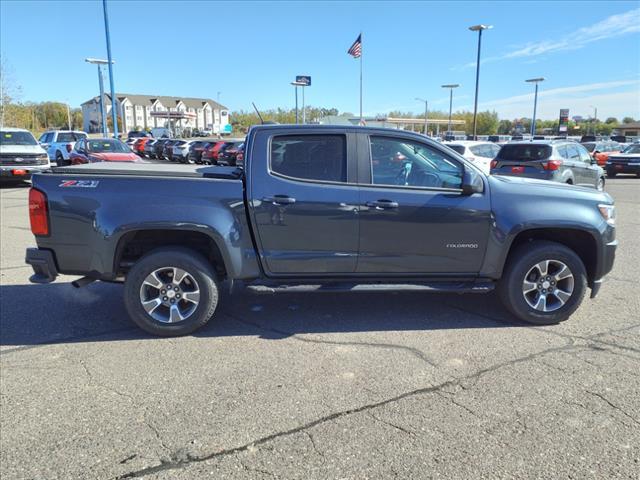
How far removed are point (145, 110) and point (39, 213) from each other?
132981mm

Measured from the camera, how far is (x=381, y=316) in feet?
16.3

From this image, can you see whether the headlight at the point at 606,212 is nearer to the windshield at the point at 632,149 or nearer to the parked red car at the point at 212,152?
the windshield at the point at 632,149

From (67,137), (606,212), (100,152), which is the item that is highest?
(67,137)

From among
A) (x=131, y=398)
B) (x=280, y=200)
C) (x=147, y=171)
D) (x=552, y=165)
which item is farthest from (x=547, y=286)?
(x=552, y=165)

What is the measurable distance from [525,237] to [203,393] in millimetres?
3339

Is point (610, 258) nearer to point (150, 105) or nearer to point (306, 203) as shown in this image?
point (306, 203)

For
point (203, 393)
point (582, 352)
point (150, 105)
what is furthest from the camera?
point (150, 105)

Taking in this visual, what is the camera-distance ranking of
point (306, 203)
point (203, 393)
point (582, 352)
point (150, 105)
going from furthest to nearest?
point (150, 105)
point (306, 203)
point (582, 352)
point (203, 393)

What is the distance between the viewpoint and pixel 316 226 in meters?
4.41

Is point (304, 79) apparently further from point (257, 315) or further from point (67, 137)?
point (257, 315)

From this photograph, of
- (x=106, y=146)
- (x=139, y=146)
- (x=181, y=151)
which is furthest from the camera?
(x=139, y=146)

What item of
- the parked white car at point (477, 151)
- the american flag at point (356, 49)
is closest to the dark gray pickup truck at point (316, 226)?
the parked white car at point (477, 151)

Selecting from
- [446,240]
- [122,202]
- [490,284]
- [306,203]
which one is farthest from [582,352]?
[122,202]

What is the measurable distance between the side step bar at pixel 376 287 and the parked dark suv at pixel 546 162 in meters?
8.30
